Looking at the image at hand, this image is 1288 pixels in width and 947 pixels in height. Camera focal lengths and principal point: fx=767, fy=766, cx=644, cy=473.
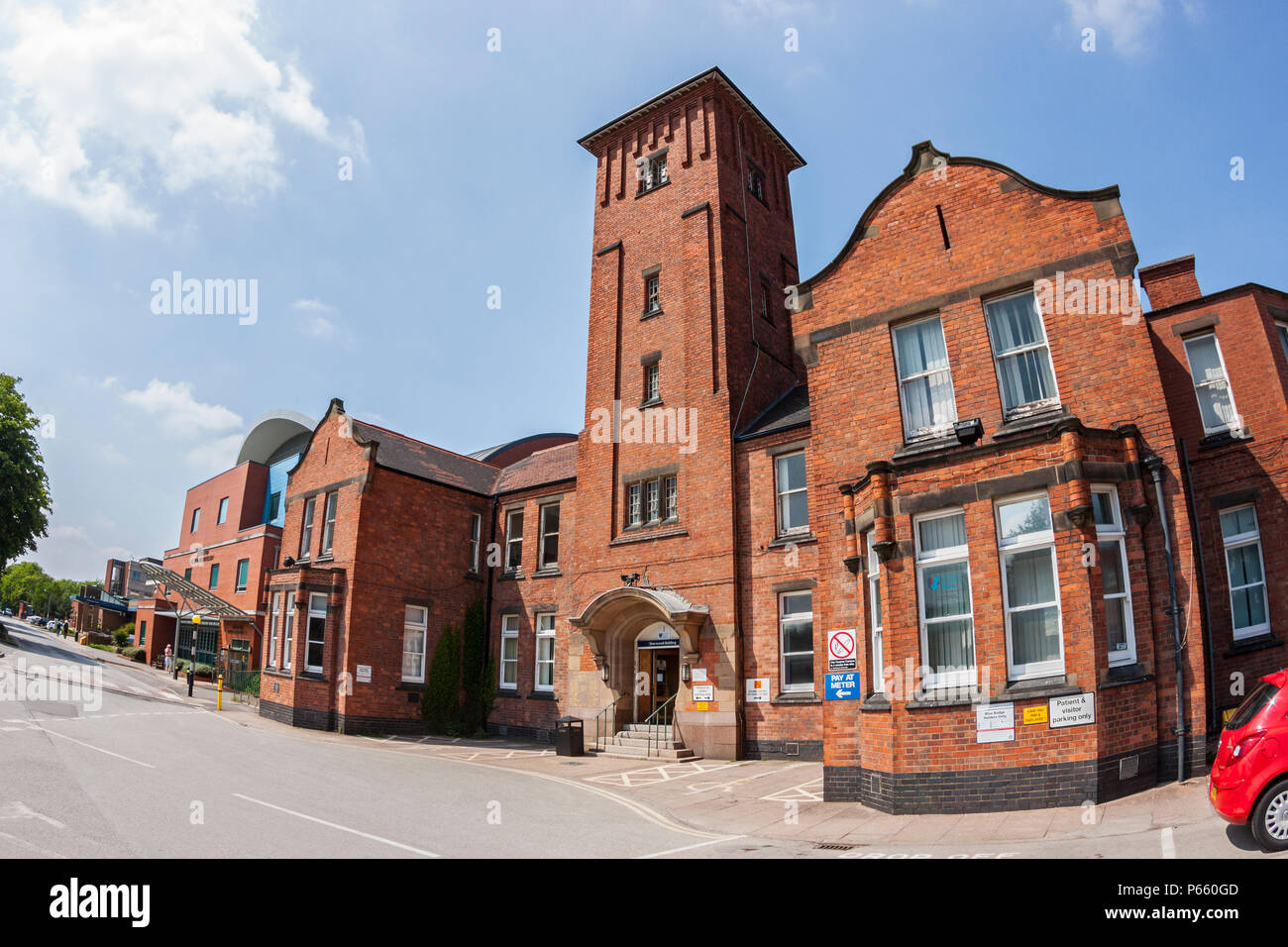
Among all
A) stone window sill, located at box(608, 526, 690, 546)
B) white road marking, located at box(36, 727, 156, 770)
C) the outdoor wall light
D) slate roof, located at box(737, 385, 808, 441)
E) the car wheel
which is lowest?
white road marking, located at box(36, 727, 156, 770)

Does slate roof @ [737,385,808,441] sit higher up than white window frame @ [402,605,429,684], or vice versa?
slate roof @ [737,385,808,441]

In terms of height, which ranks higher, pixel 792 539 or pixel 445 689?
pixel 792 539

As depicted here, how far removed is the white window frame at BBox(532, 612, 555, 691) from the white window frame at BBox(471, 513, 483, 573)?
11.8 ft

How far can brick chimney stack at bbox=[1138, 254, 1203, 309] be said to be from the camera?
16.2 meters

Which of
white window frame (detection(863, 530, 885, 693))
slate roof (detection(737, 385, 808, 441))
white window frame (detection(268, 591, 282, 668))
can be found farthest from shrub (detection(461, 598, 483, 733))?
white window frame (detection(863, 530, 885, 693))

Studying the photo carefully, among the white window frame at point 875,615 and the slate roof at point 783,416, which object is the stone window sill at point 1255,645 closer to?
the white window frame at point 875,615

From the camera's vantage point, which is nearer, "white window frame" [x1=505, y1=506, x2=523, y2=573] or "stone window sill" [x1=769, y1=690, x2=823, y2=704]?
"stone window sill" [x1=769, y1=690, x2=823, y2=704]

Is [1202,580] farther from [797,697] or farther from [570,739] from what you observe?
[570,739]

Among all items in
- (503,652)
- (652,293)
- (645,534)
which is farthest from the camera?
(503,652)

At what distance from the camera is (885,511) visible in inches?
464

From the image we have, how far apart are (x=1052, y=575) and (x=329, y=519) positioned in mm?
22547

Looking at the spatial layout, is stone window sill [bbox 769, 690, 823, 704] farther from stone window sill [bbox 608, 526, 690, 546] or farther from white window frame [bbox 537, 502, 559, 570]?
white window frame [bbox 537, 502, 559, 570]

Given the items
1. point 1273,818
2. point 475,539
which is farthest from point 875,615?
point 475,539
